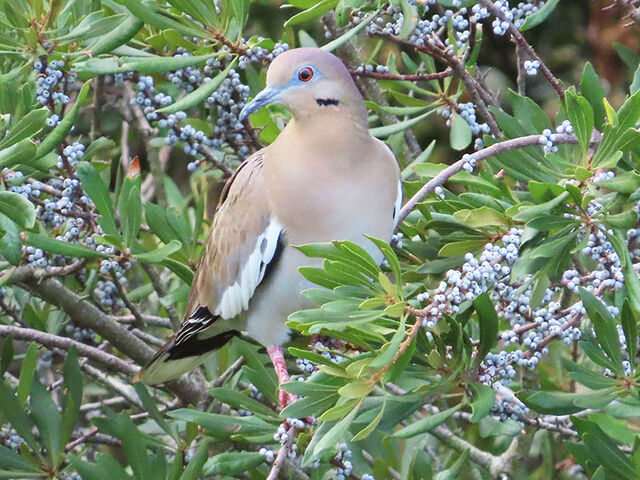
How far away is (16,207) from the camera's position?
199 cm

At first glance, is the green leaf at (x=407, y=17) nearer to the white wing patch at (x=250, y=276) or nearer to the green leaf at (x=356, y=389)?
the white wing patch at (x=250, y=276)

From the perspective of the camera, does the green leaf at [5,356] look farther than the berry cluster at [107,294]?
No

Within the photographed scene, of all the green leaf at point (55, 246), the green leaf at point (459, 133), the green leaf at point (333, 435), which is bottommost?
the green leaf at point (333, 435)

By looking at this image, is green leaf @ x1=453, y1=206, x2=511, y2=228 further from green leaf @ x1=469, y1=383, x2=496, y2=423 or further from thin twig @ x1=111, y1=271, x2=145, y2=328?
thin twig @ x1=111, y1=271, x2=145, y2=328

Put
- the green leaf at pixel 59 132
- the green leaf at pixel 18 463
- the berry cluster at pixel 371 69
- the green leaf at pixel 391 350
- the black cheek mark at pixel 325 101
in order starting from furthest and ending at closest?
the berry cluster at pixel 371 69
the black cheek mark at pixel 325 101
the green leaf at pixel 18 463
the green leaf at pixel 59 132
the green leaf at pixel 391 350

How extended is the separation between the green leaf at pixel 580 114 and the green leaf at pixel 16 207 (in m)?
0.99

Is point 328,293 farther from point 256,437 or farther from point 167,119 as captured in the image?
point 167,119

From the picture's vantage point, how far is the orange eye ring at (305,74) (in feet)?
7.88

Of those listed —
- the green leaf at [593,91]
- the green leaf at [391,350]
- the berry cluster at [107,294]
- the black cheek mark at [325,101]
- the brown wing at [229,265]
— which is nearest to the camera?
the green leaf at [391,350]

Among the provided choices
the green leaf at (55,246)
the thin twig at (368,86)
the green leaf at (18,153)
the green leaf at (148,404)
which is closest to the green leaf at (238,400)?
the green leaf at (148,404)

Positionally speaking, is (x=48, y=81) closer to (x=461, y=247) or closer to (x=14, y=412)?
(x=14, y=412)

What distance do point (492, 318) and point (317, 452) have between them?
0.43m

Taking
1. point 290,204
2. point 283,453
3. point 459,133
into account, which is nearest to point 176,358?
point 290,204

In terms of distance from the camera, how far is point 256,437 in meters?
2.25
